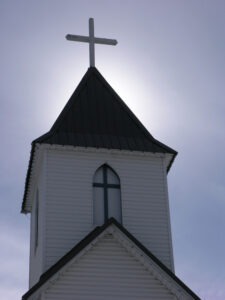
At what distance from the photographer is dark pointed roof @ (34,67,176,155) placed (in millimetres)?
22016

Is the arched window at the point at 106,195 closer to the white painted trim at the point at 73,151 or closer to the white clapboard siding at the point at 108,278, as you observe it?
the white painted trim at the point at 73,151

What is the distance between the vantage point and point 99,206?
838 inches

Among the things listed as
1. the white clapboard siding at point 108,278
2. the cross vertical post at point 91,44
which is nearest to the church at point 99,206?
the white clapboard siding at point 108,278

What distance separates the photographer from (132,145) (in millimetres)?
22328

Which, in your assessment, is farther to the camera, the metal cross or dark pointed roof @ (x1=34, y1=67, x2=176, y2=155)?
the metal cross

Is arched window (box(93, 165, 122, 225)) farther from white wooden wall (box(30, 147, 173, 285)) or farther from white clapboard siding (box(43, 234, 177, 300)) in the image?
white clapboard siding (box(43, 234, 177, 300))

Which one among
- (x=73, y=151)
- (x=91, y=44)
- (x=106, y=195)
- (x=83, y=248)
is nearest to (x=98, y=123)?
(x=73, y=151)

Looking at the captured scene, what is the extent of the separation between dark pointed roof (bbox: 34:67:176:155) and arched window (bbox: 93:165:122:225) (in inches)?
34.3

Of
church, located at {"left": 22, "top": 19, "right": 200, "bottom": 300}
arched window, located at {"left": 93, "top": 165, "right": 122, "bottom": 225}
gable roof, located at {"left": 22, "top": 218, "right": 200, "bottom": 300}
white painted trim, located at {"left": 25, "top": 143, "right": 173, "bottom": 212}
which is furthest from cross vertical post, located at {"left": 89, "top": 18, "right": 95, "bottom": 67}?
gable roof, located at {"left": 22, "top": 218, "right": 200, "bottom": 300}

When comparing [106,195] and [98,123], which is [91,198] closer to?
[106,195]

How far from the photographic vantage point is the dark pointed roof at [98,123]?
22.0m

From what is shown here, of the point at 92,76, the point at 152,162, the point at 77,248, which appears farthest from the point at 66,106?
the point at 77,248

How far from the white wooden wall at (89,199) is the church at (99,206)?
0.10ft

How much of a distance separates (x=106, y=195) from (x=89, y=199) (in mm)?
656
